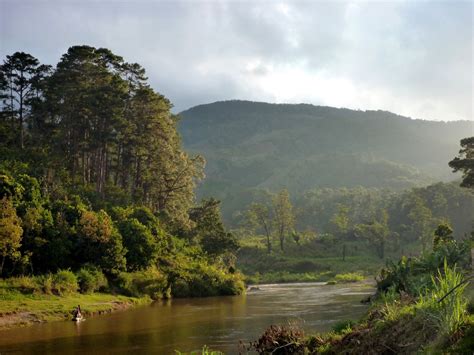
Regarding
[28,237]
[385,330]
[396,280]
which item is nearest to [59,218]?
[28,237]

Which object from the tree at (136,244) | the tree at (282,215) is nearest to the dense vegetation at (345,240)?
the tree at (282,215)

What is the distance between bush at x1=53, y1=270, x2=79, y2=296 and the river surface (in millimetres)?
5358

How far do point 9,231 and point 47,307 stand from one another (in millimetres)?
6719

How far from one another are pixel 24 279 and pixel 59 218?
8398 millimetres

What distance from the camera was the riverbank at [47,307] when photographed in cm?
3669

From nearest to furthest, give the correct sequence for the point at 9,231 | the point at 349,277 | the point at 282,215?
the point at 9,231 < the point at 349,277 < the point at 282,215

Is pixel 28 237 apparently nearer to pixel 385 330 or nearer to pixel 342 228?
pixel 385 330

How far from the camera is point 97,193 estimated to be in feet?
216

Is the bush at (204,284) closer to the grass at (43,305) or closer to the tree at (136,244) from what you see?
the tree at (136,244)

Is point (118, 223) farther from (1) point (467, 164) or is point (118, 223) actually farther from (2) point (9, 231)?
(1) point (467, 164)

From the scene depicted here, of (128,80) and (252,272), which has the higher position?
(128,80)

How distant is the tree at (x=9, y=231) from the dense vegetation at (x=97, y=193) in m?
0.10

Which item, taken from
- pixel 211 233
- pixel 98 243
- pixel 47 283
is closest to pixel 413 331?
pixel 47 283

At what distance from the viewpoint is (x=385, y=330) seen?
14586 mm
